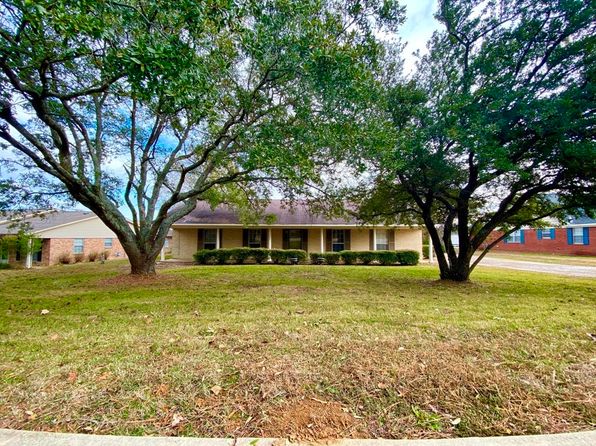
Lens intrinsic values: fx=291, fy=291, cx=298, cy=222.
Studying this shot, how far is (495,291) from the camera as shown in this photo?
8.12 metres

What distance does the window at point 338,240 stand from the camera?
19891 mm

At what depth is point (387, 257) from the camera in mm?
17234

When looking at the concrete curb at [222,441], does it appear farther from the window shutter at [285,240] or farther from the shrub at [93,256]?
the shrub at [93,256]

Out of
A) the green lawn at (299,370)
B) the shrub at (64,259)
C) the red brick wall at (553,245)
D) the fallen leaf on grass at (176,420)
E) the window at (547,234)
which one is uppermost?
the window at (547,234)

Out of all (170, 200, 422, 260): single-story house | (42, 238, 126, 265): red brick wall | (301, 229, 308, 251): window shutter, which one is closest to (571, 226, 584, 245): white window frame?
(170, 200, 422, 260): single-story house

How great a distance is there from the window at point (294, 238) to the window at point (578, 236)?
24082mm

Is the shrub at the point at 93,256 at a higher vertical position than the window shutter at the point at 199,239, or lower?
lower

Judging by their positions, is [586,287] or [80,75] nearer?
[80,75]

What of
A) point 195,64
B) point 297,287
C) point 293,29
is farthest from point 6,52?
point 297,287

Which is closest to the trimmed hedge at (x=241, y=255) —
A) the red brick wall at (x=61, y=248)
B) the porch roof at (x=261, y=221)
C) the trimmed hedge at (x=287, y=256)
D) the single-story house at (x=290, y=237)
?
the trimmed hedge at (x=287, y=256)

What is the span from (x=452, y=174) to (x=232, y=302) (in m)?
6.68

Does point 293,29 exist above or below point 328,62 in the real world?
above

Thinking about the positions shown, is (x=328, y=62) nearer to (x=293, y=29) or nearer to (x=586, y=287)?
(x=293, y=29)

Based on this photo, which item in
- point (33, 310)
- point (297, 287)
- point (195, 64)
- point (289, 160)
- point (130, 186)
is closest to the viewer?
point (195, 64)
